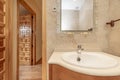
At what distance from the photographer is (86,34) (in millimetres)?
1849

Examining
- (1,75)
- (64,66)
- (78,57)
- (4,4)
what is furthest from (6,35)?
(64,66)

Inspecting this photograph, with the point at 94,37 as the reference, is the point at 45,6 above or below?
above

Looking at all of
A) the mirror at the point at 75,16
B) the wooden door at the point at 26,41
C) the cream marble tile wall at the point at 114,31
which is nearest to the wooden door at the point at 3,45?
the mirror at the point at 75,16

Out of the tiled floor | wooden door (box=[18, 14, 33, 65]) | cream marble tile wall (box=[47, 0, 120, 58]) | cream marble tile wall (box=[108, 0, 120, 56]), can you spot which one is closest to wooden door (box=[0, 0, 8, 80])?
cream marble tile wall (box=[47, 0, 120, 58])

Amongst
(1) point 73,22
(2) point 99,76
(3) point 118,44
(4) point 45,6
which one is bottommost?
(2) point 99,76

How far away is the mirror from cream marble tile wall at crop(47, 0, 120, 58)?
7 cm

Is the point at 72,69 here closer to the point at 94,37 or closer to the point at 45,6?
the point at 94,37

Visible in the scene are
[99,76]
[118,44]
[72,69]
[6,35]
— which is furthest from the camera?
[6,35]

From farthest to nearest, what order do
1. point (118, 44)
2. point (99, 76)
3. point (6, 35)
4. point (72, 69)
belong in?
1. point (6, 35)
2. point (118, 44)
3. point (72, 69)
4. point (99, 76)

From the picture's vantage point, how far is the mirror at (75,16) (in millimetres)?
1850

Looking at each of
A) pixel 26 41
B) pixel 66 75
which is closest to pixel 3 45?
pixel 66 75

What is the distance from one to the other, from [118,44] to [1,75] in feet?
5.52

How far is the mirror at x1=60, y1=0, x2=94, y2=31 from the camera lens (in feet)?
6.07

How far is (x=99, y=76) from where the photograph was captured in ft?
2.76
